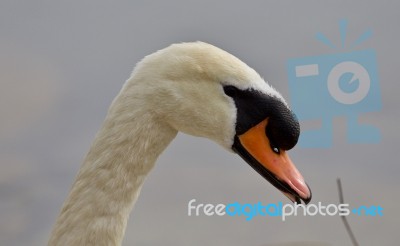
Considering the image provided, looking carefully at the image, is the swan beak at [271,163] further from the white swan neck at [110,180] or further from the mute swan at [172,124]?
the white swan neck at [110,180]

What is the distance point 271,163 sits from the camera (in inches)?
47.4

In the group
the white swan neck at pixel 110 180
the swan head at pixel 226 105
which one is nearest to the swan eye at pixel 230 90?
the swan head at pixel 226 105

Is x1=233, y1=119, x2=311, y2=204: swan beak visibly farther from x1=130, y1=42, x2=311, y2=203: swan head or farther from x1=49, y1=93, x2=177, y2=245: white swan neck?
x1=49, y1=93, x2=177, y2=245: white swan neck

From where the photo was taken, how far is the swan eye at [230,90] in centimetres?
121

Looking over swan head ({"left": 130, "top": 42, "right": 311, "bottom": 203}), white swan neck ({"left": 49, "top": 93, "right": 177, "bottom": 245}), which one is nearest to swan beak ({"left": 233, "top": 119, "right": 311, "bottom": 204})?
swan head ({"left": 130, "top": 42, "right": 311, "bottom": 203})

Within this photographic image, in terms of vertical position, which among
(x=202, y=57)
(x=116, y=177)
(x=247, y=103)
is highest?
(x=202, y=57)

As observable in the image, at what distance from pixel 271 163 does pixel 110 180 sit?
35 centimetres

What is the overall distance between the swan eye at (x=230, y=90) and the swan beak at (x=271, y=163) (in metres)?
0.09

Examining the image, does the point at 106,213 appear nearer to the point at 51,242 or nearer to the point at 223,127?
the point at 51,242

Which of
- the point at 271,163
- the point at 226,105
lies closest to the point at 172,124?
→ the point at 226,105

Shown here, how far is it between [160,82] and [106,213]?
0.31 m

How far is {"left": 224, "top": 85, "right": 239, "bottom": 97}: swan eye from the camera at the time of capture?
47.5 inches

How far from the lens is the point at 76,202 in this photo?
3.95 ft

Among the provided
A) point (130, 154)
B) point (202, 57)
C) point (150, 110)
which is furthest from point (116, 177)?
point (202, 57)
